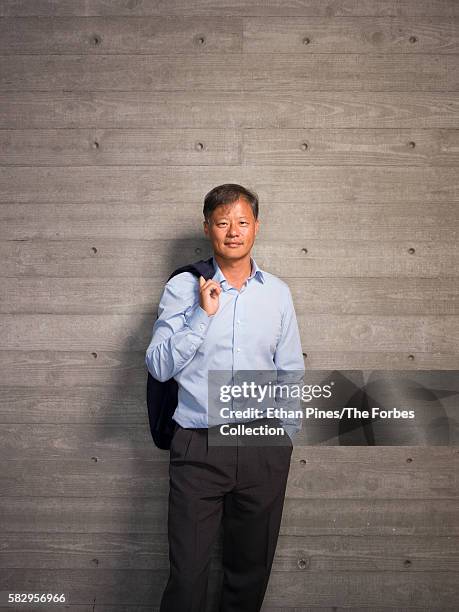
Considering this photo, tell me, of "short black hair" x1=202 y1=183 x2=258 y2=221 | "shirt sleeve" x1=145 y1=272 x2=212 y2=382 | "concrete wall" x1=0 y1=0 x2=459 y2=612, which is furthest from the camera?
"concrete wall" x1=0 y1=0 x2=459 y2=612

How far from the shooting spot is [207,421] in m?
1.56

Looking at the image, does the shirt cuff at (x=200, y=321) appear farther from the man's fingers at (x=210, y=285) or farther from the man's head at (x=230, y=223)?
the man's head at (x=230, y=223)

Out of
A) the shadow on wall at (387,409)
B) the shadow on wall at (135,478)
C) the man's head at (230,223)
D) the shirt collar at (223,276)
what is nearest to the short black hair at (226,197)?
the man's head at (230,223)

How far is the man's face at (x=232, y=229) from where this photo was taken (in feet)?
5.10

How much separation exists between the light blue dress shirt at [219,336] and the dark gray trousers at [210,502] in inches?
3.3

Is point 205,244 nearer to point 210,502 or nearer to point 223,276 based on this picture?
point 223,276

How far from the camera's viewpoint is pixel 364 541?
1.85 m

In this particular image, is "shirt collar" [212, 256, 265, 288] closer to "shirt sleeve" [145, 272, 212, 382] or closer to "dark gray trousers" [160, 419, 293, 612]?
"shirt sleeve" [145, 272, 212, 382]

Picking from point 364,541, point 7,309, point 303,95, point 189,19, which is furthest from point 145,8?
point 364,541

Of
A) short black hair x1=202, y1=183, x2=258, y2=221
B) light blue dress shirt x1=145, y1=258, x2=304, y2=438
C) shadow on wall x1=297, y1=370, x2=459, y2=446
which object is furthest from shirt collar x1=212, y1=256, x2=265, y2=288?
shadow on wall x1=297, y1=370, x2=459, y2=446

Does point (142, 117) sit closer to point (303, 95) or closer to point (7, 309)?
point (303, 95)

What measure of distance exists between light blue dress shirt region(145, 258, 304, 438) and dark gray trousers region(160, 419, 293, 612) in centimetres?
8

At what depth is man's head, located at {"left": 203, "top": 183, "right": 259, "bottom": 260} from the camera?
1557 millimetres

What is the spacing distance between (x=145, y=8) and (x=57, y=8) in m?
0.26
